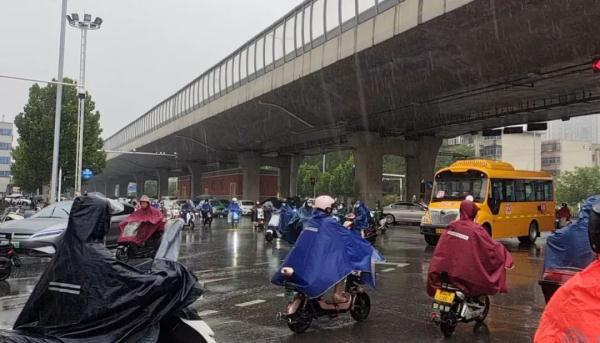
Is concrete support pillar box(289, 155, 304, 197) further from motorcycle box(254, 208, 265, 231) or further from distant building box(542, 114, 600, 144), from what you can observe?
distant building box(542, 114, 600, 144)

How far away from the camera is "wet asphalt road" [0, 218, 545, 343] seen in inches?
277

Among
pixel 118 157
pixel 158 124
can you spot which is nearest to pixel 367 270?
pixel 158 124

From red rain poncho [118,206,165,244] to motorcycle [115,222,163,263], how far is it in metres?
0.05

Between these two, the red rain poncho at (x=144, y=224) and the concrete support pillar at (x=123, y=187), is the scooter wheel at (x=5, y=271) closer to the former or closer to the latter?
the red rain poncho at (x=144, y=224)

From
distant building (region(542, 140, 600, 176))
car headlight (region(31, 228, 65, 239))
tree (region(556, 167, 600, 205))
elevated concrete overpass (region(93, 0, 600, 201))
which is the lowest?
car headlight (region(31, 228, 65, 239))

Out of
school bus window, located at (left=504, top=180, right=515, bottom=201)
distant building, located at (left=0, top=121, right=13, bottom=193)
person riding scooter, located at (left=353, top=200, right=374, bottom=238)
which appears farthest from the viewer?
distant building, located at (left=0, top=121, right=13, bottom=193)

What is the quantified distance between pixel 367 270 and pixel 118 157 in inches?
2787

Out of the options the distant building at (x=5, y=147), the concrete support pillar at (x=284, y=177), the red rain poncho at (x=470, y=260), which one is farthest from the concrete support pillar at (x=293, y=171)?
the distant building at (x=5, y=147)

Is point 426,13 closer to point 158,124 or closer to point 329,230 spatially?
point 329,230

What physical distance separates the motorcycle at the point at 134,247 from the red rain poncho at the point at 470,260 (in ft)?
22.7

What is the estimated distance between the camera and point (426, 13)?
17.2 m

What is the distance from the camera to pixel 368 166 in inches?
1486

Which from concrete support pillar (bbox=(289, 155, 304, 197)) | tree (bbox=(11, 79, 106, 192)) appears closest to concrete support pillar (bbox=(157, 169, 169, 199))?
concrete support pillar (bbox=(289, 155, 304, 197))

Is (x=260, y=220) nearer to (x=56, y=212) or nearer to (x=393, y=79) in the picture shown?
(x=393, y=79)
